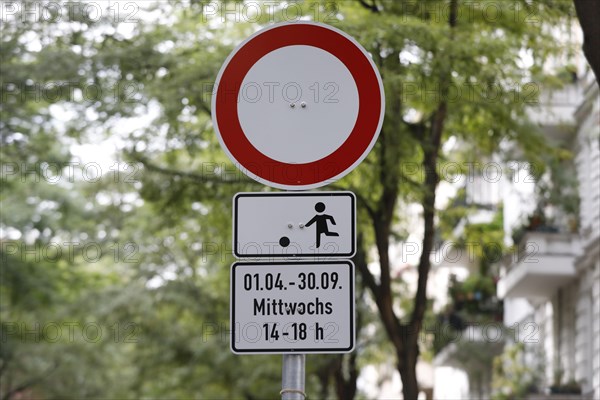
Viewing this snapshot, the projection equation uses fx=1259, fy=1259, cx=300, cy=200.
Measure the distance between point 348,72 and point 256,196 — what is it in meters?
0.64

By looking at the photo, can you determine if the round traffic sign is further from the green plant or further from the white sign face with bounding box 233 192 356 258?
the green plant

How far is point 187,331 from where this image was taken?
29.7 m

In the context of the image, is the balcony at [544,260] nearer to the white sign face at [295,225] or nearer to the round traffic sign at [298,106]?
the round traffic sign at [298,106]

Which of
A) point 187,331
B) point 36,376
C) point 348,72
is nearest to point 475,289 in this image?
point 187,331

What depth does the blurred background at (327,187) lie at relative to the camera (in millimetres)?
16531

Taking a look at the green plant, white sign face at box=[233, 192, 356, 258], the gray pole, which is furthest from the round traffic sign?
the green plant

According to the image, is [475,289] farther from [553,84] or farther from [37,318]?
[553,84]

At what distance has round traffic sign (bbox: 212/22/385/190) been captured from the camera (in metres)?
4.79

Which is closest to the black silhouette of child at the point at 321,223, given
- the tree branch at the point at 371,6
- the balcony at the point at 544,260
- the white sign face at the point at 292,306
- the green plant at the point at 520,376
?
the white sign face at the point at 292,306

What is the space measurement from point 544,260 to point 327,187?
1215 cm

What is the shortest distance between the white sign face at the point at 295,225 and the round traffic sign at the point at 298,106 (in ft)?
0.22

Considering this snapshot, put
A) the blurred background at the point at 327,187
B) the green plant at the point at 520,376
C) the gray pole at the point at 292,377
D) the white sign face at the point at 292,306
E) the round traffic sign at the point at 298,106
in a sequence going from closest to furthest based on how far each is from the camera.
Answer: the gray pole at the point at 292,377, the white sign face at the point at 292,306, the round traffic sign at the point at 298,106, the blurred background at the point at 327,187, the green plant at the point at 520,376

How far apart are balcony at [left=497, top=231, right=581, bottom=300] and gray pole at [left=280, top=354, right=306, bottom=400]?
2196cm

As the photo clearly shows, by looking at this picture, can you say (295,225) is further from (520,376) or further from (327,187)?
(520,376)
